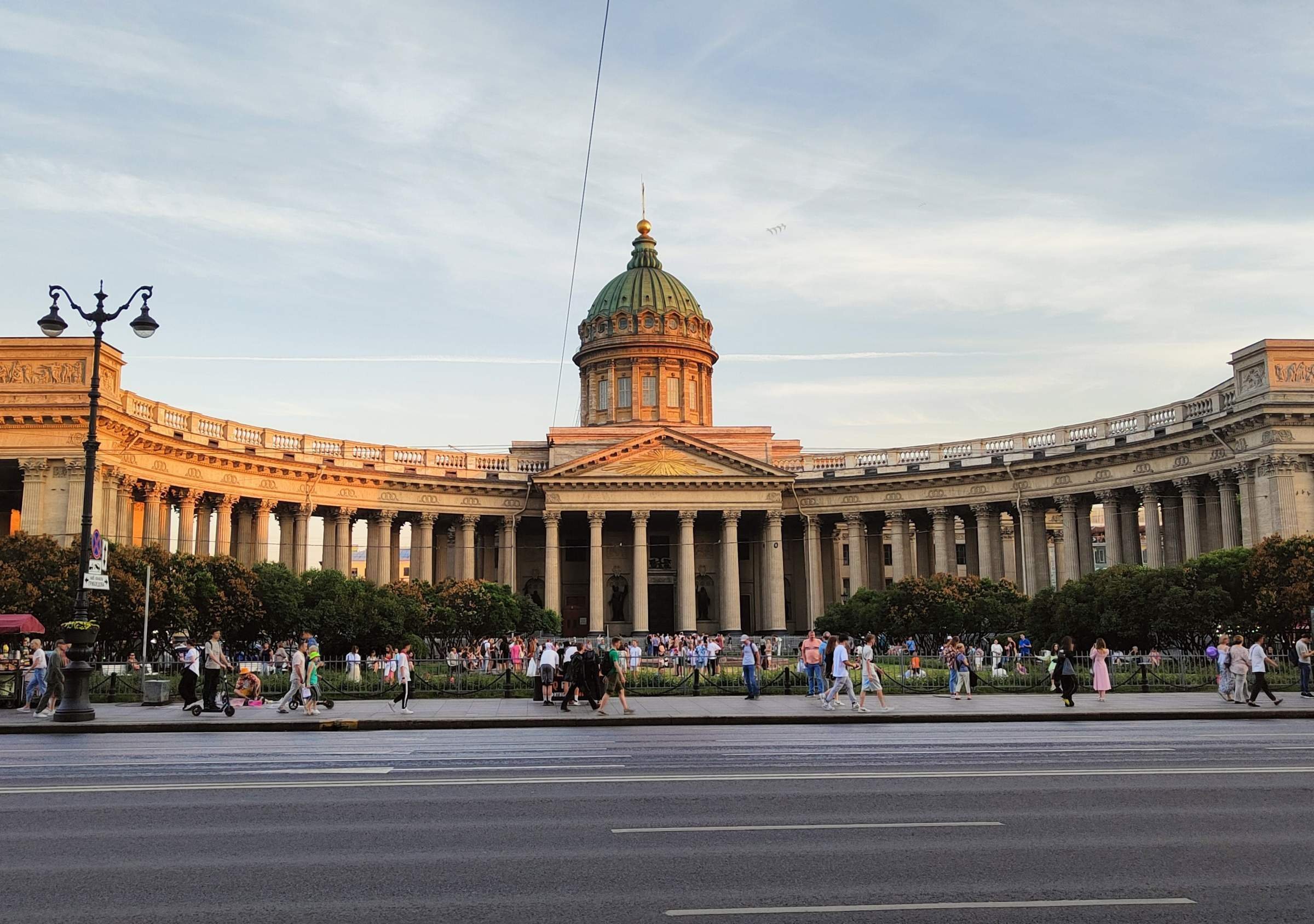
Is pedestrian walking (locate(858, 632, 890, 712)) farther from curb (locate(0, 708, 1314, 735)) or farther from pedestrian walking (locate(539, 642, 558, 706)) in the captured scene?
pedestrian walking (locate(539, 642, 558, 706))

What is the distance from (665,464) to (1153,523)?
2981cm

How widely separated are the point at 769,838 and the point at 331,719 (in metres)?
18.4

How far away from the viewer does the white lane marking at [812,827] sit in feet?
39.3

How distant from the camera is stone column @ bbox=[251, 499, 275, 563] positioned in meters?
67.9

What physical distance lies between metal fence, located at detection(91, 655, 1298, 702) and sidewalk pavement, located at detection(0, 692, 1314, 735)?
2183mm

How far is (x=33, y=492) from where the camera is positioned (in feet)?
170

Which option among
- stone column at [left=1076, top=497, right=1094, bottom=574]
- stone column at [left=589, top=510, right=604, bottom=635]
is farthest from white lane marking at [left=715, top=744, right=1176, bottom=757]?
Result: stone column at [left=589, top=510, right=604, bottom=635]

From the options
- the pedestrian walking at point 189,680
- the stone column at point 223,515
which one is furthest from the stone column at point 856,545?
the pedestrian walking at point 189,680

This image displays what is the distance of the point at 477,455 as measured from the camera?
82.6m

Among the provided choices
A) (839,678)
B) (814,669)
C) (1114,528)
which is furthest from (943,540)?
(839,678)

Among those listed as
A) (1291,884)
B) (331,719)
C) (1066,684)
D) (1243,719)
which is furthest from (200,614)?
(1291,884)

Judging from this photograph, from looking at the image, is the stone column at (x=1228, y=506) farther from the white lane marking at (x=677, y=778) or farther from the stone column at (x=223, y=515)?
the stone column at (x=223, y=515)

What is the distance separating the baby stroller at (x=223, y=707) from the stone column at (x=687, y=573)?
156 ft

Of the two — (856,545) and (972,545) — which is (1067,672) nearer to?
(856,545)
